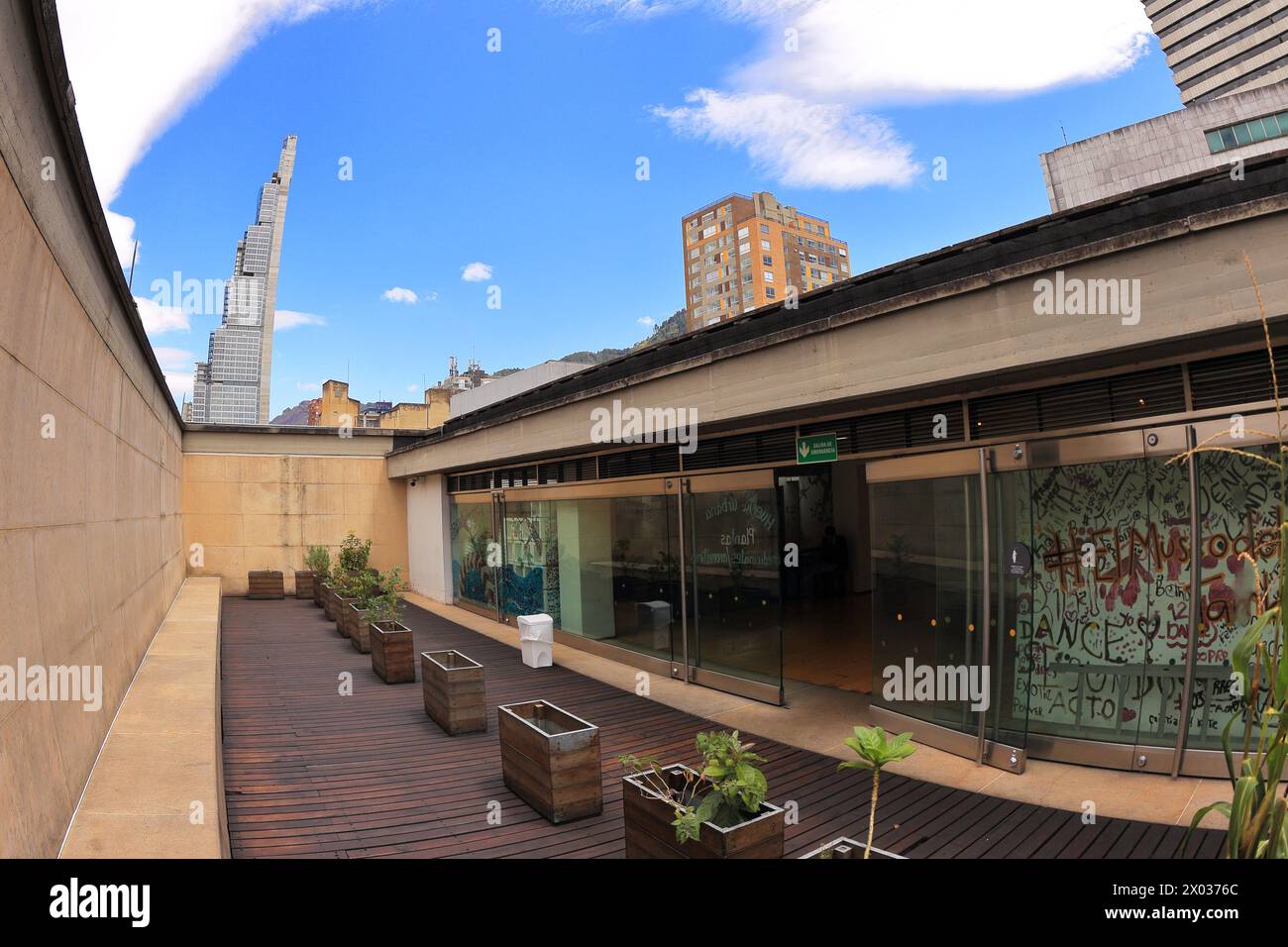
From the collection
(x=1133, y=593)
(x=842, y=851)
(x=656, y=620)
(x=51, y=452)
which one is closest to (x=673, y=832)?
(x=842, y=851)

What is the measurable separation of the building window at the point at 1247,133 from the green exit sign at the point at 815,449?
62930mm

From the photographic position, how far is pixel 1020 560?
6133mm

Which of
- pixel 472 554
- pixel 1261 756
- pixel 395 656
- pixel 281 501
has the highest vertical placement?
pixel 281 501

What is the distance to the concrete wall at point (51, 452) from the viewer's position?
309cm

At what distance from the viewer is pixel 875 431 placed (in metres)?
7.41

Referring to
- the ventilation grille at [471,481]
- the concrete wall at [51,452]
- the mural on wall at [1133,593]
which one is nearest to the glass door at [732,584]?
the mural on wall at [1133,593]

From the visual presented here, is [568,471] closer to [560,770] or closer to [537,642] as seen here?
[537,642]

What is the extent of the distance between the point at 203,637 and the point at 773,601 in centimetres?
719

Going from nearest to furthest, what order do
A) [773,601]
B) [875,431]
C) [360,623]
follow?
[875,431] → [773,601] → [360,623]

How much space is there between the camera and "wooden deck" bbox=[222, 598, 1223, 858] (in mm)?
4797

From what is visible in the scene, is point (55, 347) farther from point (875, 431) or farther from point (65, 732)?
point (875, 431)

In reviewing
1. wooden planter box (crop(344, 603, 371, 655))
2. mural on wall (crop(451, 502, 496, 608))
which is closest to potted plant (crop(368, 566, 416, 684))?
wooden planter box (crop(344, 603, 371, 655))

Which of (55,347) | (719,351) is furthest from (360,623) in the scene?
(55,347)

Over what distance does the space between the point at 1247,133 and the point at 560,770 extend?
6835 cm
